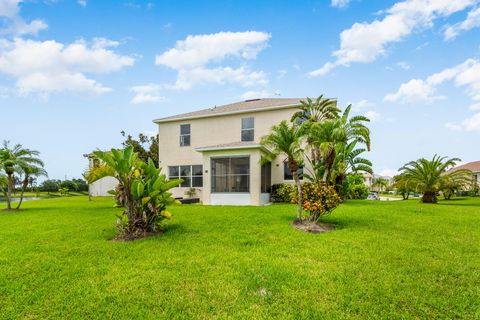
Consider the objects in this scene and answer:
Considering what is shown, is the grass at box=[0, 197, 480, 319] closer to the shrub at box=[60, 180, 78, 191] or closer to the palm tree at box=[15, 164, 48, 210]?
the palm tree at box=[15, 164, 48, 210]

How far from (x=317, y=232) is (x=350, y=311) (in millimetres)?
4416

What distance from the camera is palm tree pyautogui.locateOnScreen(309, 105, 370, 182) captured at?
8484 mm

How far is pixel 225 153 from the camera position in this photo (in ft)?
52.8

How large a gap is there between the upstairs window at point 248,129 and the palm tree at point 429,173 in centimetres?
1147

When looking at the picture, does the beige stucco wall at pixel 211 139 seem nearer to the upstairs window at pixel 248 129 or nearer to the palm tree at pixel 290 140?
the upstairs window at pixel 248 129

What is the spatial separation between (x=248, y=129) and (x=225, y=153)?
3619mm

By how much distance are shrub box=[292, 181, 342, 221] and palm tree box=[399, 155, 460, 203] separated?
13189 millimetres

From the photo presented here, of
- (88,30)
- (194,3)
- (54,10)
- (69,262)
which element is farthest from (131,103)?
(69,262)

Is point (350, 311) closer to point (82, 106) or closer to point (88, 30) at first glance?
point (88, 30)

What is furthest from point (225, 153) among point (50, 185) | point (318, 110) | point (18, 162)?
point (50, 185)

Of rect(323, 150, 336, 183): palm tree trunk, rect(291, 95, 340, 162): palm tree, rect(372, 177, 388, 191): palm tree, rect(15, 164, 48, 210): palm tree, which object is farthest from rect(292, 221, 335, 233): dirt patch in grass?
rect(372, 177, 388, 191): palm tree

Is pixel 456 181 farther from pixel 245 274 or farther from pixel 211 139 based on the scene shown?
pixel 245 274

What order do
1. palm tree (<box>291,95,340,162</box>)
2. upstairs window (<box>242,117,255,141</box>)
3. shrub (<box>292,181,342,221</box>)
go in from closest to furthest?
shrub (<box>292,181,342,221</box>), palm tree (<box>291,95,340,162</box>), upstairs window (<box>242,117,255,141</box>)

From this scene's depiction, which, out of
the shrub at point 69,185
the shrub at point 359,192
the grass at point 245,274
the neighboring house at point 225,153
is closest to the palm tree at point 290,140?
the grass at point 245,274
